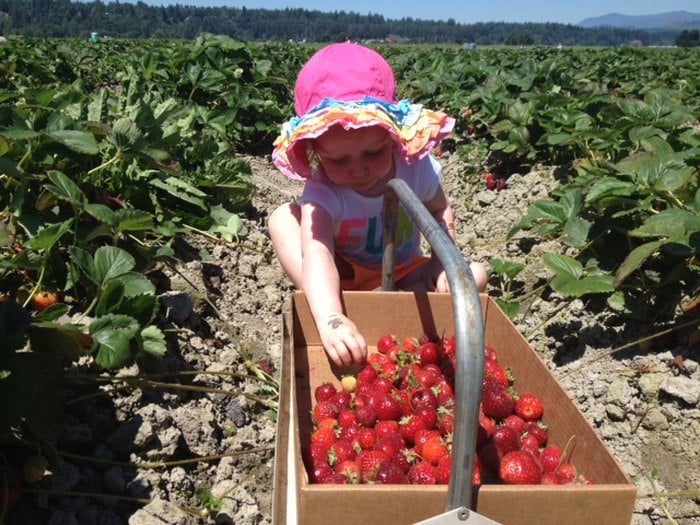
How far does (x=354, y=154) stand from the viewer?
2.36 m

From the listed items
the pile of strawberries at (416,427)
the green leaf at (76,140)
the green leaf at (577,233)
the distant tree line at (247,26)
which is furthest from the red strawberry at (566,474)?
the distant tree line at (247,26)

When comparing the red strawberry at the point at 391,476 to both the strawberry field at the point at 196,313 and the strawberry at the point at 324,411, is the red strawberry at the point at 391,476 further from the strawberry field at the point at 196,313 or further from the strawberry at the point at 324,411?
the strawberry field at the point at 196,313

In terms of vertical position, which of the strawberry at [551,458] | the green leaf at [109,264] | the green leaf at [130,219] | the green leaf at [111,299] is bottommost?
the strawberry at [551,458]

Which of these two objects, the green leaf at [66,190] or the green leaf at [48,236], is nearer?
the green leaf at [48,236]

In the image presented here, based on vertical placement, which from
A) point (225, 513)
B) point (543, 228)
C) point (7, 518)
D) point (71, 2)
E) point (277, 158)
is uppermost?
point (71, 2)

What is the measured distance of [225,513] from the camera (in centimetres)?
194

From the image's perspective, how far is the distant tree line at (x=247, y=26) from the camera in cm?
6812

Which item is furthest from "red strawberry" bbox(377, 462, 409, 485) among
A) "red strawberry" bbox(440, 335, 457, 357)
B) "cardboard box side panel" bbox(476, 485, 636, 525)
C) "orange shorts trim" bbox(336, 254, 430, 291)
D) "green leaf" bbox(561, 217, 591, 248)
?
"green leaf" bbox(561, 217, 591, 248)

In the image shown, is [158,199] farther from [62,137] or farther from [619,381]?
[619,381]

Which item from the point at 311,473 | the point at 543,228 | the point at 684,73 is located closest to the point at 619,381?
the point at 543,228

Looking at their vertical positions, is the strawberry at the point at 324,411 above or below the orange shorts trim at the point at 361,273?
below

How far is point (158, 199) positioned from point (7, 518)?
80.4 inches

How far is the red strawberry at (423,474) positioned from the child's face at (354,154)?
1.11 m

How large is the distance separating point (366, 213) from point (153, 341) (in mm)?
1036
